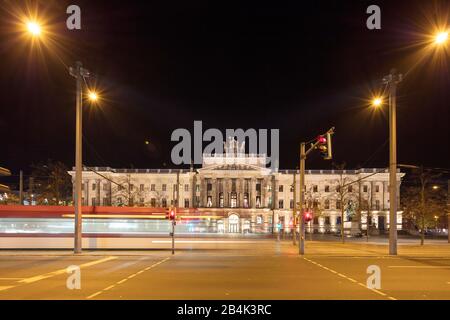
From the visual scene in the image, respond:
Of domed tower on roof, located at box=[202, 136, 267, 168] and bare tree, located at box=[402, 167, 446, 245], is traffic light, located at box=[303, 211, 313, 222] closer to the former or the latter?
bare tree, located at box=[402, 167, 446, 245]

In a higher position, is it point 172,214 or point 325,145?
point 325,145

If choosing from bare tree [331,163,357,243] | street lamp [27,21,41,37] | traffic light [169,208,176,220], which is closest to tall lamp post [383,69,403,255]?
traffic light [169,208,176,220]

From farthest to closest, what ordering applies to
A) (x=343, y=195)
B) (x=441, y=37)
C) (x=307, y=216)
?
(x=343, y=195)
(x=307, y=216)
(x=441, y=37)

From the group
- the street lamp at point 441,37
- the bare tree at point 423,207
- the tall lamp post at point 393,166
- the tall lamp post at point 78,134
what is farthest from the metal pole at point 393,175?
the bare tree at point 423,207

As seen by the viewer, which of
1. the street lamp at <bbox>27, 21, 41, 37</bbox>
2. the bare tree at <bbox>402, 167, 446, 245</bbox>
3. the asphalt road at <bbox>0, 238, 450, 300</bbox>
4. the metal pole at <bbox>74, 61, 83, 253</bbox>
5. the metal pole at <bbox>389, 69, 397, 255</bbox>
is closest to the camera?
the asphalt road at <bbox>0, 238, 450, 300</bbox>

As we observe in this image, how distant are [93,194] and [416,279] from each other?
135m

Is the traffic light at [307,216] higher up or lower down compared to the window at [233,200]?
higher up

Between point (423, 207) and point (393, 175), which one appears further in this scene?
point (423, 207)

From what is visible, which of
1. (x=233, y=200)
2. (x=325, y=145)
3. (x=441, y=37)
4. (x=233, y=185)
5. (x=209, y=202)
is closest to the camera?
(x=441, y=37)

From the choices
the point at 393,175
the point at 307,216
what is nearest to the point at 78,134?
the point at 307,216

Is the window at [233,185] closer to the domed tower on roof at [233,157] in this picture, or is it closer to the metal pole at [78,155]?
the domed tower on roof at [233,157]

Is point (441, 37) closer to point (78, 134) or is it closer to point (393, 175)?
point (393, 175)

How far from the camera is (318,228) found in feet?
461

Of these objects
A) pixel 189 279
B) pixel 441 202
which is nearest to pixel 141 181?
pixel 441 202
